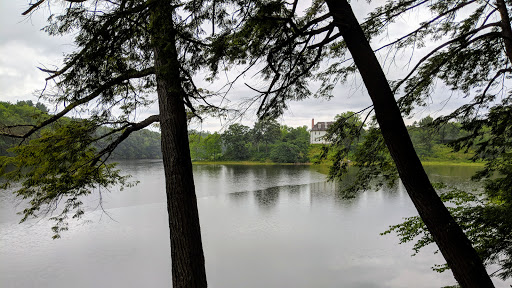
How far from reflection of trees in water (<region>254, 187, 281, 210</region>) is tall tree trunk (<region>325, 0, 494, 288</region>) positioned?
10704 millimetres

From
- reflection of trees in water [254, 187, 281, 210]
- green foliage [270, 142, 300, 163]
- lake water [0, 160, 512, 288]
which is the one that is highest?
green foliage [270, 142, 300, 163]

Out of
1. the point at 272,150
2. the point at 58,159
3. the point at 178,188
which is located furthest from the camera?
the point at 272,150

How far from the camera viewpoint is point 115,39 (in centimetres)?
214

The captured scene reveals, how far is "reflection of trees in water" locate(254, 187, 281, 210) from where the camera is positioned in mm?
12597

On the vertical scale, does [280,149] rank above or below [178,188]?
above

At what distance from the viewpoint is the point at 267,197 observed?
14094 millimetres

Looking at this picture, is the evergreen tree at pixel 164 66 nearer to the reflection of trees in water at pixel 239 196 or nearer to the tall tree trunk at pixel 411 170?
the tall tree trunk at pixel 411 170

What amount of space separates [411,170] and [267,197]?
1264cm

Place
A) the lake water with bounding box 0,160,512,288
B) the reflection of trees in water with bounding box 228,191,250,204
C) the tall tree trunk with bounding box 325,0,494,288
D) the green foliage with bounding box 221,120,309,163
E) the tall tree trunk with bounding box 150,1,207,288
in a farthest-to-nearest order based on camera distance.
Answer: the green foliage with bounding box 221,120,309,163, the reflection of trees in water with bounding box 228,191,250,204, the lake water with bounding box 0,160,512,288, the tall tree trunk with bounding box 150,1,207,288, the tall tree trunk with bounding box 325,0,494,288

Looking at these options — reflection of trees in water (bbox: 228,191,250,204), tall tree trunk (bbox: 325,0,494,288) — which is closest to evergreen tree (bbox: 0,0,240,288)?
tall tree trunk (bbox: 325,0,494,288)

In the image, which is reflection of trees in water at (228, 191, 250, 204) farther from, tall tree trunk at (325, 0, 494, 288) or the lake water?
tall tree trunk at (325, 0, 494, 288)

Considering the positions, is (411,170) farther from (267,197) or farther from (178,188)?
(267,197)

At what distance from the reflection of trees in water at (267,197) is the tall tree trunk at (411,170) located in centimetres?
1070

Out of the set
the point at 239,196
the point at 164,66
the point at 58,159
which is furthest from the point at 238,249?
the point at 164,66
